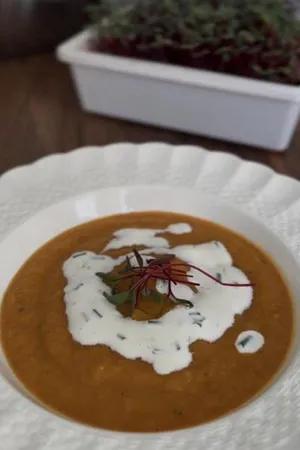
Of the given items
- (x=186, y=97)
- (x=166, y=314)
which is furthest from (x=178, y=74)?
(x=166, y=314)

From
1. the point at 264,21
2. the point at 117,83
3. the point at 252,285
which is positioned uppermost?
the point at 264,21

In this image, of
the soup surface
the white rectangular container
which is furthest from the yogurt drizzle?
the white rectangular container

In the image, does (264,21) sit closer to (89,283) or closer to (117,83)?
(117,83)

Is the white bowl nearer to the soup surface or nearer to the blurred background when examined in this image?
the soup surface

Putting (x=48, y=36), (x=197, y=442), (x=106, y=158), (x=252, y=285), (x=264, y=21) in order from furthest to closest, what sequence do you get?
(x=48, y=36) < (x=264, y=21) < (x=106, y=158) < (x=252, y=285) < (x=197, y=442)

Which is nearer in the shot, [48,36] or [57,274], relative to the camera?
[57,274]

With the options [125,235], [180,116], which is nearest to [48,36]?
[180,116]

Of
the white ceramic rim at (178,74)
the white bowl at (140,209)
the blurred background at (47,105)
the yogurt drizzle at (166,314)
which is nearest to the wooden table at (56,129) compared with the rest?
the blurred background at (47,105)
